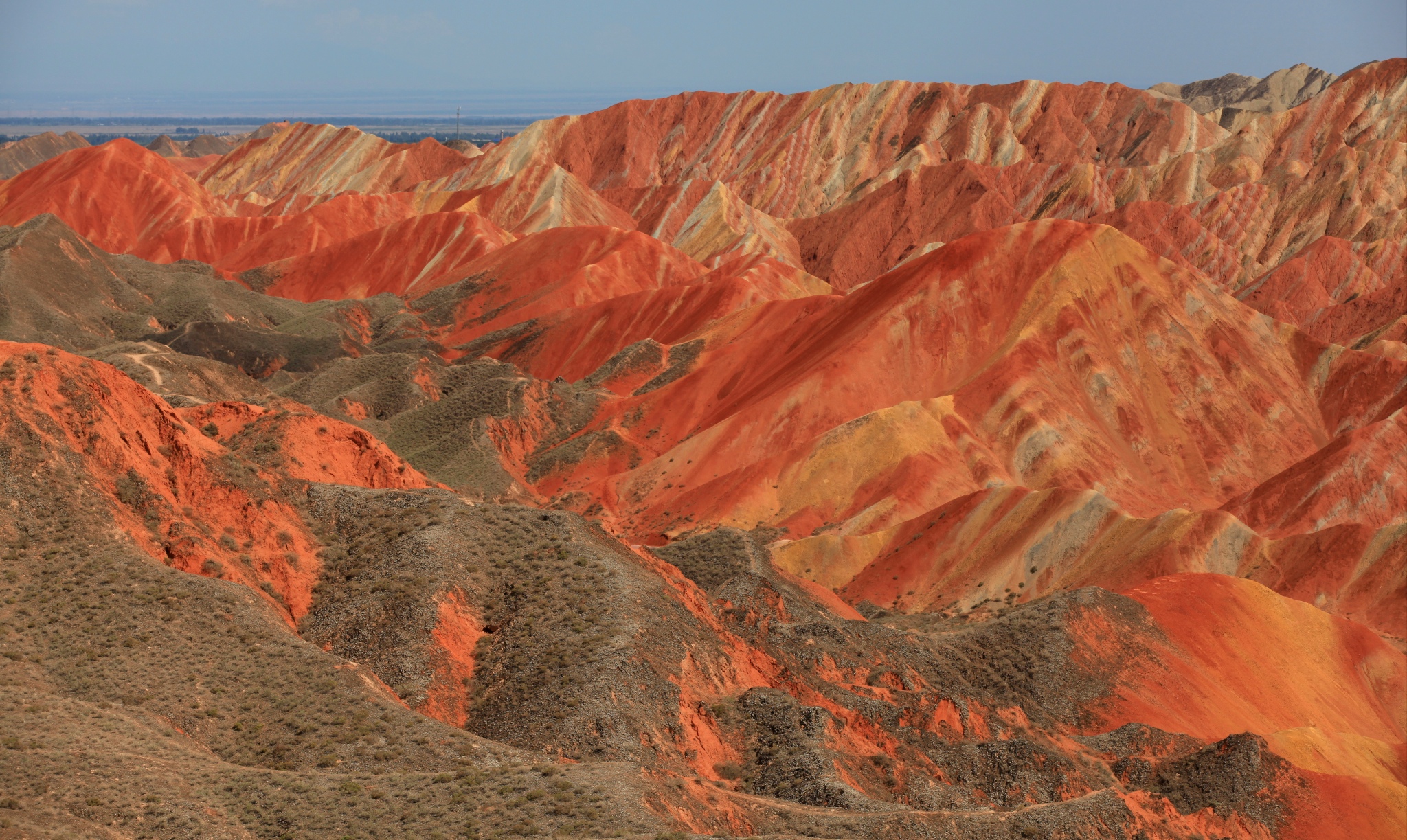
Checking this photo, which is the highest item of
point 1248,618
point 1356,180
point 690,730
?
point 1356,180

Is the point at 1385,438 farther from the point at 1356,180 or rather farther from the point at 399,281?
the point at 399,281

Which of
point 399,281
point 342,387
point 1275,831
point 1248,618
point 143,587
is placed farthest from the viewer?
point 399,281

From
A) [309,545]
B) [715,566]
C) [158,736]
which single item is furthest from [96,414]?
[715,566]

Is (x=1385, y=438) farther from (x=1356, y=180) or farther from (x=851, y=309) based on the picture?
(x=1356, y=180)

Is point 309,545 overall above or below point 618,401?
below

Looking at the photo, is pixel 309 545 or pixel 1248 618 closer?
pixel 309 545

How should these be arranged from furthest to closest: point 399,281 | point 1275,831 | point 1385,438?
point 399,281 → point 1385,438 → point 1275,831
